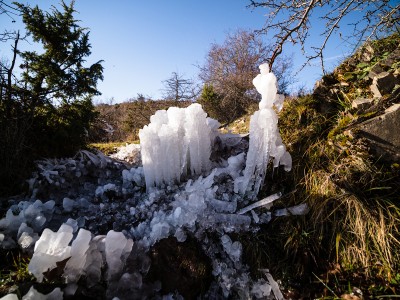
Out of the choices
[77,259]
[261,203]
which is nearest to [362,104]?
[261,203]

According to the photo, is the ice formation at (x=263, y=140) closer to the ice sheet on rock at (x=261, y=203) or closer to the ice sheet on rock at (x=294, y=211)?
the ice sheet on rock at (x=261, y=203)

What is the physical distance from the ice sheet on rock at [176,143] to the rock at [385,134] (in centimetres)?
151

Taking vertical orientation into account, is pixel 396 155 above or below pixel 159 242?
above

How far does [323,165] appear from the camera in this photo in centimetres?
228

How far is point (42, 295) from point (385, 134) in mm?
2850

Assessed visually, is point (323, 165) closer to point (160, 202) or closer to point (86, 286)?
point (160, 202)

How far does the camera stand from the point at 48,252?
1490mm

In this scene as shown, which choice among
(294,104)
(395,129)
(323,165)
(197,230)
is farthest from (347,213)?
(294,104)

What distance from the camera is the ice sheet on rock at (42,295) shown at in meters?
1.25

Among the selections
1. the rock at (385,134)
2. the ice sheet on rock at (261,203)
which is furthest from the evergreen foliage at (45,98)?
the rock at (385,134)

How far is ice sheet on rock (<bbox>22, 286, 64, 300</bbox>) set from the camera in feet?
4.09

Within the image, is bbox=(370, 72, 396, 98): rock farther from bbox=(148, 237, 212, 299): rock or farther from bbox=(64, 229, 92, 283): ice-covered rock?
bbox=(64, 229, 92, 283): ice-covered rock

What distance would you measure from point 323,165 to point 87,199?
2626mm

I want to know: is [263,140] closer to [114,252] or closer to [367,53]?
[114,252]
